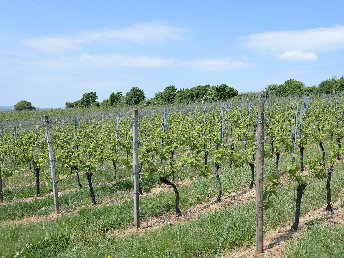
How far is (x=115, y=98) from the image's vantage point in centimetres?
6731

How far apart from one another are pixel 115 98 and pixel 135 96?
338 centimetres

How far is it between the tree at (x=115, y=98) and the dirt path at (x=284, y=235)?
57947mm

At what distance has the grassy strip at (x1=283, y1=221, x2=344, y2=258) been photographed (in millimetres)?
6996

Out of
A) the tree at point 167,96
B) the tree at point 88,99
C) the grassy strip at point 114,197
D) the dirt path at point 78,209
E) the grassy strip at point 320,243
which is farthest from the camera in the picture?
the tree at point 88,99

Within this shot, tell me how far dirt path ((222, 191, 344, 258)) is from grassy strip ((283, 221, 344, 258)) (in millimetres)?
232

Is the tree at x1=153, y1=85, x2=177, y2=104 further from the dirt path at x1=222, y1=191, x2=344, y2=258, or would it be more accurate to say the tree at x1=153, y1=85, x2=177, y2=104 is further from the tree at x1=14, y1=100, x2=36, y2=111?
the dirt path at x1=222, y1=191, x2=344, y2=258

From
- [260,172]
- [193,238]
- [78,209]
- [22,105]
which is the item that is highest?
[22,105]

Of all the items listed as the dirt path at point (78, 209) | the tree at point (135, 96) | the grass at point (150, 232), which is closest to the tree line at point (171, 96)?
the tree at point (135, 96)

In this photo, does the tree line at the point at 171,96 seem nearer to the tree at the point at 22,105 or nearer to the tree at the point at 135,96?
the tree at the point at 135,96

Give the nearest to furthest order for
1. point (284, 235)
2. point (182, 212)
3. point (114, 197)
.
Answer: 1. point (284, 235)
2. point (182, 212)
3. point (114, 197)

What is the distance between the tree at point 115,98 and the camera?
66562 millimetres

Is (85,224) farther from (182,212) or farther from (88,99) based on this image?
(88,99)

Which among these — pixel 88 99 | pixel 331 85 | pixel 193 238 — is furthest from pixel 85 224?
pixel 88 99

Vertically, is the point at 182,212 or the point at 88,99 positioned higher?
the point at 88,99
